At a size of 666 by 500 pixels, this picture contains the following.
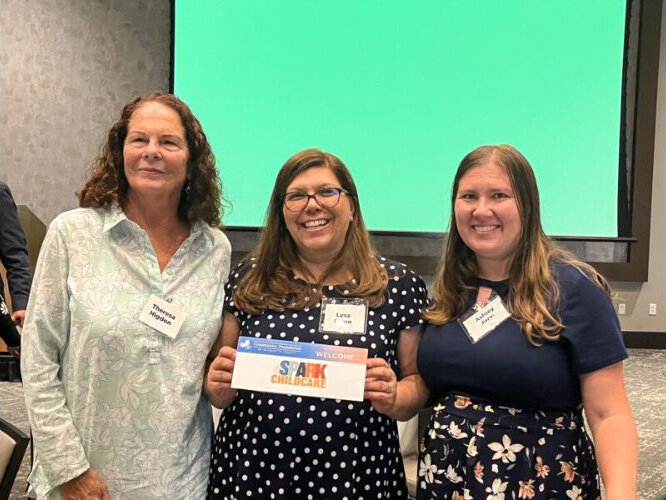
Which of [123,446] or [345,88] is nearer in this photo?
[123,446]

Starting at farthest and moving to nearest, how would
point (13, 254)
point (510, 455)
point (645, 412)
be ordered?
point (645, 412)
point (13, 254)
point (510, 455)

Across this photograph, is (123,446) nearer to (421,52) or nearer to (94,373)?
(94,373)

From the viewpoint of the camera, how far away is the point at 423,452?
1.58m

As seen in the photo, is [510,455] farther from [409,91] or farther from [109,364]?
[409,91]

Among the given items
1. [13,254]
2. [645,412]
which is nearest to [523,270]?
[13,254]

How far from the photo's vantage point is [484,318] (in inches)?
59.8

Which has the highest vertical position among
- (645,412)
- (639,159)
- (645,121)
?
(645,121)

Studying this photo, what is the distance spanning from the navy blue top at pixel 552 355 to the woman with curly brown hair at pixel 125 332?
75cm

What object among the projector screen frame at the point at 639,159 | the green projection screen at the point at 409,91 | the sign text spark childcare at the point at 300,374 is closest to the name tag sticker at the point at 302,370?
the sign text spark childcare at the point at 300,374

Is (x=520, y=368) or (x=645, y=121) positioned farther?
(x=645, y=121)

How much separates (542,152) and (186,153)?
522 cm

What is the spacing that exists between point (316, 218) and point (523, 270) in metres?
0.59

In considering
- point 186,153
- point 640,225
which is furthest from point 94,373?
point 640,225

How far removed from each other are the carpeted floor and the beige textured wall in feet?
7.39
